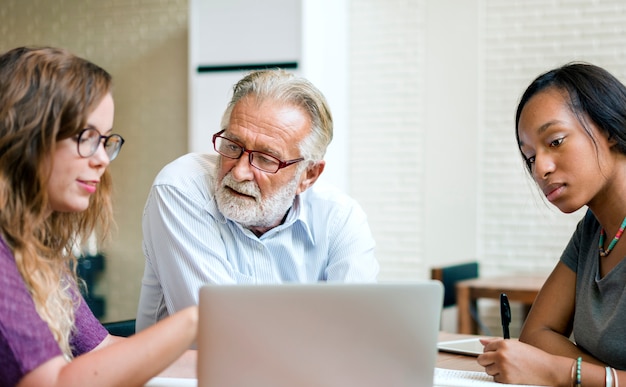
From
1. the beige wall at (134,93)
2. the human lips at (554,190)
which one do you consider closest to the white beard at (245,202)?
the human lips at (554,190)

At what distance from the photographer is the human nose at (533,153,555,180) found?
189 centimetres

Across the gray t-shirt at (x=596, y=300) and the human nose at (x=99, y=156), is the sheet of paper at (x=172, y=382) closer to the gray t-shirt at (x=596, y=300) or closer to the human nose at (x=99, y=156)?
the human nose at (x=99, y=156)

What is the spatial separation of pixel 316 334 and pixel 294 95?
3.60ft

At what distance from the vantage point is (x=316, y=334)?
1.35 m

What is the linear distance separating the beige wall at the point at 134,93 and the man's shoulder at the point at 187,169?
108 inches

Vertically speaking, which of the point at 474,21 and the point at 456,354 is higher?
the point at 474,21

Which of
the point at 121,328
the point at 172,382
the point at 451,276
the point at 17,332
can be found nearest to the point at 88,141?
the point at 17,332

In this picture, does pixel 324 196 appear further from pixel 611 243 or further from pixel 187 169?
pixel 611 243

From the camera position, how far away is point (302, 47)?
172 inches

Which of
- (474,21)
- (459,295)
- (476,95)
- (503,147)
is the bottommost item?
(459,295)

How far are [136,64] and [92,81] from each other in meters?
3.86

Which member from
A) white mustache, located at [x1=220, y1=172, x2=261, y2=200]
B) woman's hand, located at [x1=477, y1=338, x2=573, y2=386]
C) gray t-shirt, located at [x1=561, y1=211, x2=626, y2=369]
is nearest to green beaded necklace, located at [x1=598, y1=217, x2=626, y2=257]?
gray t-shirt, located at [x1=561, y1=211, x2=626, y2=369]

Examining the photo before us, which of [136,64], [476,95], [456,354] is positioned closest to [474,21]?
[476,95]

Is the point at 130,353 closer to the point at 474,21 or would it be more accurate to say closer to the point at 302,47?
the point at 302,47
